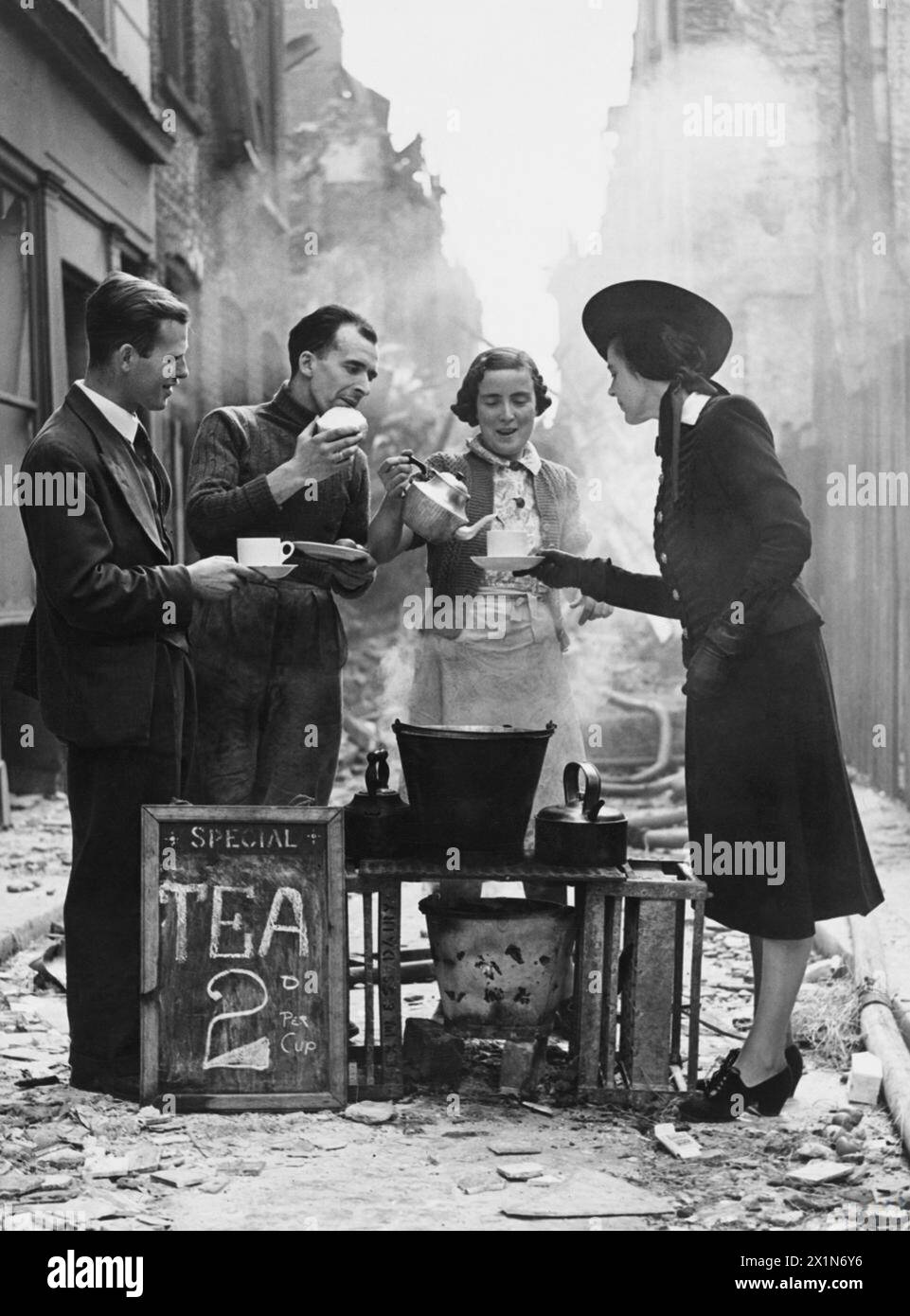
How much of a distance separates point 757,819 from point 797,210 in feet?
27.9

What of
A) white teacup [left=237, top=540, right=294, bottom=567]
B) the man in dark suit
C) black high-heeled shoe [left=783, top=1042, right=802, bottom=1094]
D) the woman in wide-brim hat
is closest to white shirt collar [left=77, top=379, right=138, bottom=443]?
the man in dark suit

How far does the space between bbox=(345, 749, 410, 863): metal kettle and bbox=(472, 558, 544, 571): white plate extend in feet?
2.33

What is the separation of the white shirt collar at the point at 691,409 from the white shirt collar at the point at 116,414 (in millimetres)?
1596

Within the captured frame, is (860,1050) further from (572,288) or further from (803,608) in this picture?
(572,288)

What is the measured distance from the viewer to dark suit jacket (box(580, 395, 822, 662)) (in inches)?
155

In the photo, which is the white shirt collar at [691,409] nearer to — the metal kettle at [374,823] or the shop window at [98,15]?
the metal kettle at [374,823]

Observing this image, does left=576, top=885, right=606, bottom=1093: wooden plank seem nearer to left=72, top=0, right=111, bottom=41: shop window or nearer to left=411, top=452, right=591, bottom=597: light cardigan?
left=411, top=452, right=591, bottom=597: light cardigan

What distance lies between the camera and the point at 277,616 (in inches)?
182

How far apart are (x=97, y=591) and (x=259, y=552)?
50cm

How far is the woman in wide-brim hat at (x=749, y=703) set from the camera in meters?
4.01

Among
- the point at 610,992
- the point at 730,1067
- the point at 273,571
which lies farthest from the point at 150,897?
the point at 730,1067

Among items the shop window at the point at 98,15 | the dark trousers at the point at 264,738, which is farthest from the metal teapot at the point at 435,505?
the shop window at the point at 98,15

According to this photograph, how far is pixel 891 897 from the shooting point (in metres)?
6.68
